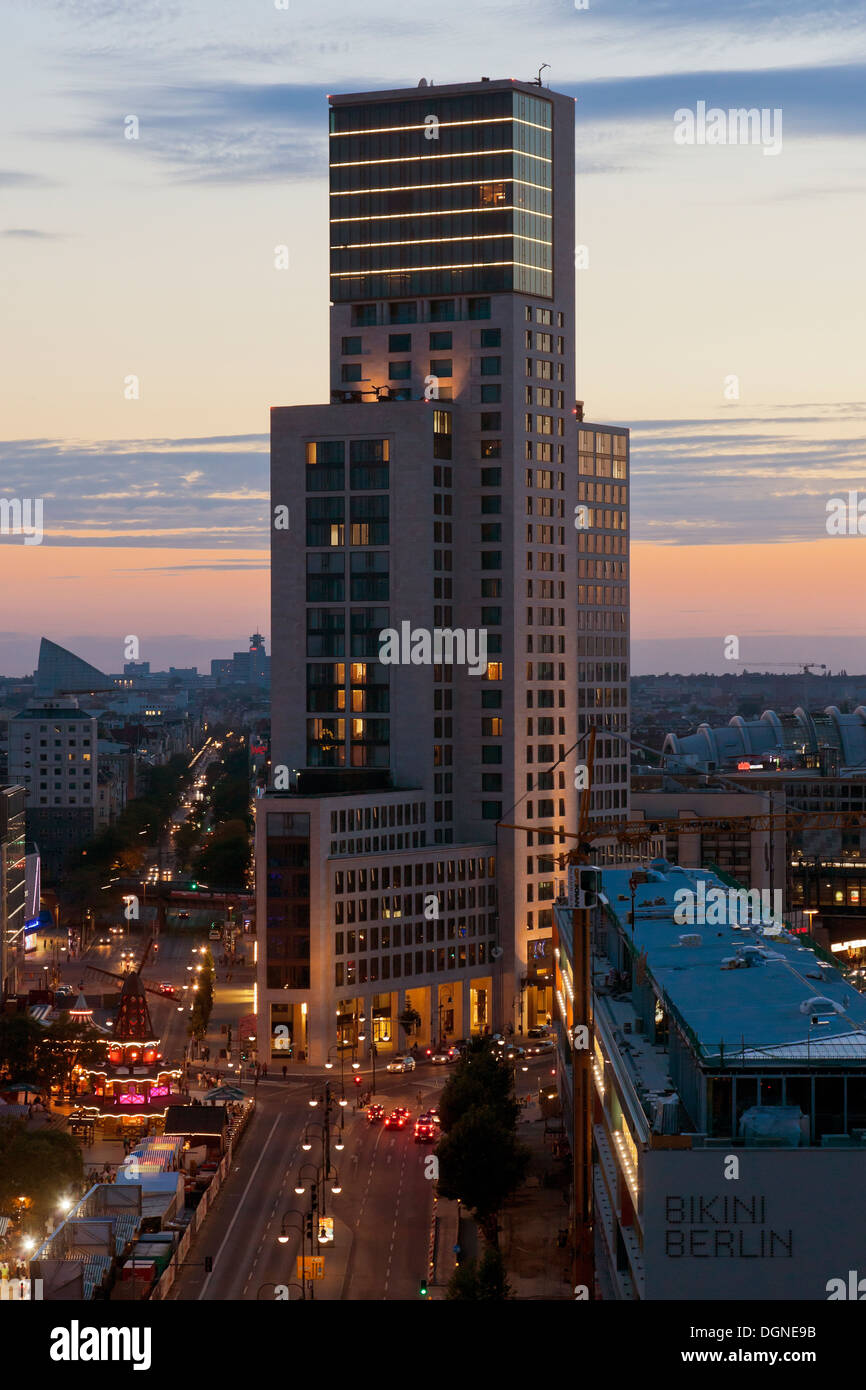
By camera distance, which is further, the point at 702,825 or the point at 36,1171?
the point at 702,825

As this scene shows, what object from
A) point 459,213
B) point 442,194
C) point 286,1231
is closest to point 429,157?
point 442,194

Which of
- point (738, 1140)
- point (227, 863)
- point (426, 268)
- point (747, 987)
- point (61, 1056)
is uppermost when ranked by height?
point (426, 268)

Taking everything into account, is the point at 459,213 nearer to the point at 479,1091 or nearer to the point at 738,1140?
the point at 479,1091

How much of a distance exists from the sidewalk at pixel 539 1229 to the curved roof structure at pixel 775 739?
3558 inches

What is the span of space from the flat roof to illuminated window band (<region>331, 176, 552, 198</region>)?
56.0m

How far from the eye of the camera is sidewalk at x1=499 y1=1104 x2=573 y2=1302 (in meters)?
57.4

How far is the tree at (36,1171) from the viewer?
195 ft

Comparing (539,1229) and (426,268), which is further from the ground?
(426,268)

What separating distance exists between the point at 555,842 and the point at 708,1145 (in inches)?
2881

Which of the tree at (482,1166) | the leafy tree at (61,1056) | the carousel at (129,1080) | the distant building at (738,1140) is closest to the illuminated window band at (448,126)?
the carousel at (129,1080)

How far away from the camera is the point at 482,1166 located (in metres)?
60.7

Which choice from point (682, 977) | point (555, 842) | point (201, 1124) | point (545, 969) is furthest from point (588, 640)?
point (682, 977)

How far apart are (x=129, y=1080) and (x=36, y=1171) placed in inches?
911

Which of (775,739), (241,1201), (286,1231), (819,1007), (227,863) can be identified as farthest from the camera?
(775,739)
